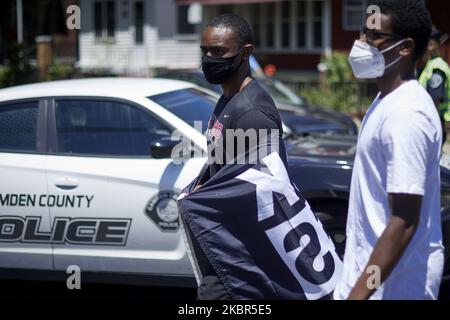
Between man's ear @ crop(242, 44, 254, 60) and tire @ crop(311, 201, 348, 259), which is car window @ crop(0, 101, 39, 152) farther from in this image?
man's ear @ crop(242, 44, 254, 60)

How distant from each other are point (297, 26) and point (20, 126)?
69.8ft

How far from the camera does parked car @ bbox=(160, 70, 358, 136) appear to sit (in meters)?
9.40

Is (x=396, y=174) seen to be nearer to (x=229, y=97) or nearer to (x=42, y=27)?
(x=229, y=97)

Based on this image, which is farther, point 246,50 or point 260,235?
point 246,50

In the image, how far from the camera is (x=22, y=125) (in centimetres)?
548

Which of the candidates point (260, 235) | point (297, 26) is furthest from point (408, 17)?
point (297, 26)

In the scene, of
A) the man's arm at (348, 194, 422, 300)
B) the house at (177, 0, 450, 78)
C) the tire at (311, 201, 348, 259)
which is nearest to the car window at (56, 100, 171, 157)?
the tire at (311, 201, 348, 259)

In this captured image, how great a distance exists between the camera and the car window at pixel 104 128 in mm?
5406

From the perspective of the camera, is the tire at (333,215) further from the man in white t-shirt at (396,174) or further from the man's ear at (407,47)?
the man's ear at (407,47)

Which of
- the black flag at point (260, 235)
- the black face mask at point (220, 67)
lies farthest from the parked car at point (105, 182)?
the black flag at point (260, 235)

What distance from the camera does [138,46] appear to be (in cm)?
2755

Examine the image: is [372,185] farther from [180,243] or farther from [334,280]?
[180,243]
